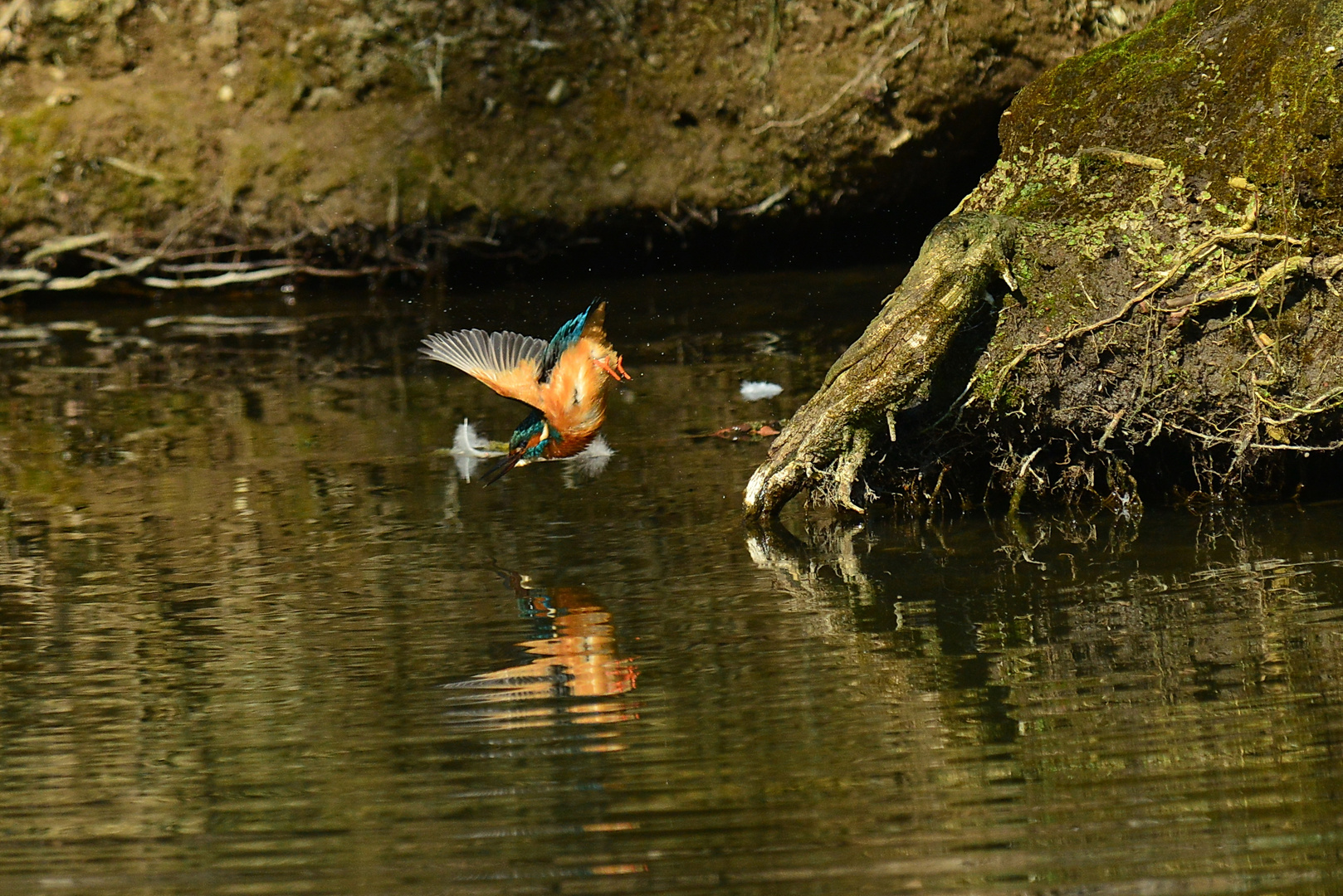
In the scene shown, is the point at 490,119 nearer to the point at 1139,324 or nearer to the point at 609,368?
the point at 609,368

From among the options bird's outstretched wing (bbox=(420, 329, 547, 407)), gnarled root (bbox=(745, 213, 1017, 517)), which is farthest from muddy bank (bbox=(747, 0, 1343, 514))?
bird's outstretched wing (bbox=(420, 329, 547, 407))

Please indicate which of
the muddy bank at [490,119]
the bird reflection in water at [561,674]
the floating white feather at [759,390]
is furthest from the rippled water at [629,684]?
the muddy bank at [490,119]

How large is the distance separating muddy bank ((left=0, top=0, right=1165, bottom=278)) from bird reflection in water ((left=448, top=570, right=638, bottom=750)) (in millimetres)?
5929

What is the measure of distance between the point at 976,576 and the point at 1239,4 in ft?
7.31

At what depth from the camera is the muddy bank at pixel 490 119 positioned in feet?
Result: 33.5

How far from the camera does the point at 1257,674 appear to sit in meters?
3.85

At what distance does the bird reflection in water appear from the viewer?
3.88 metres

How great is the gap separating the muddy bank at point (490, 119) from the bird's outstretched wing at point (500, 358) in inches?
185

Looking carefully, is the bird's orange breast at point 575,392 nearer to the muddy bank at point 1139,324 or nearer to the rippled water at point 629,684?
the rippled water at point 629,684

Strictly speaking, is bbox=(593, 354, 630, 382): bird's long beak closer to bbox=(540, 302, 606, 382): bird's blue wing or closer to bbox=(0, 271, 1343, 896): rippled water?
bbox=(540, 302, 606, 382): bird's blue wing

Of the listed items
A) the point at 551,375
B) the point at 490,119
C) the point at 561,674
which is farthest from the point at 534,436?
the point at 490,119

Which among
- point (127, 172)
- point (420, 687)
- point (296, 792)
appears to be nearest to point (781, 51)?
point (127, 172)

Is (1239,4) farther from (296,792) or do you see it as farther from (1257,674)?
(296,792)

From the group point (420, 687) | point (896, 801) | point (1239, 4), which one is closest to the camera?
point (896, 801)
